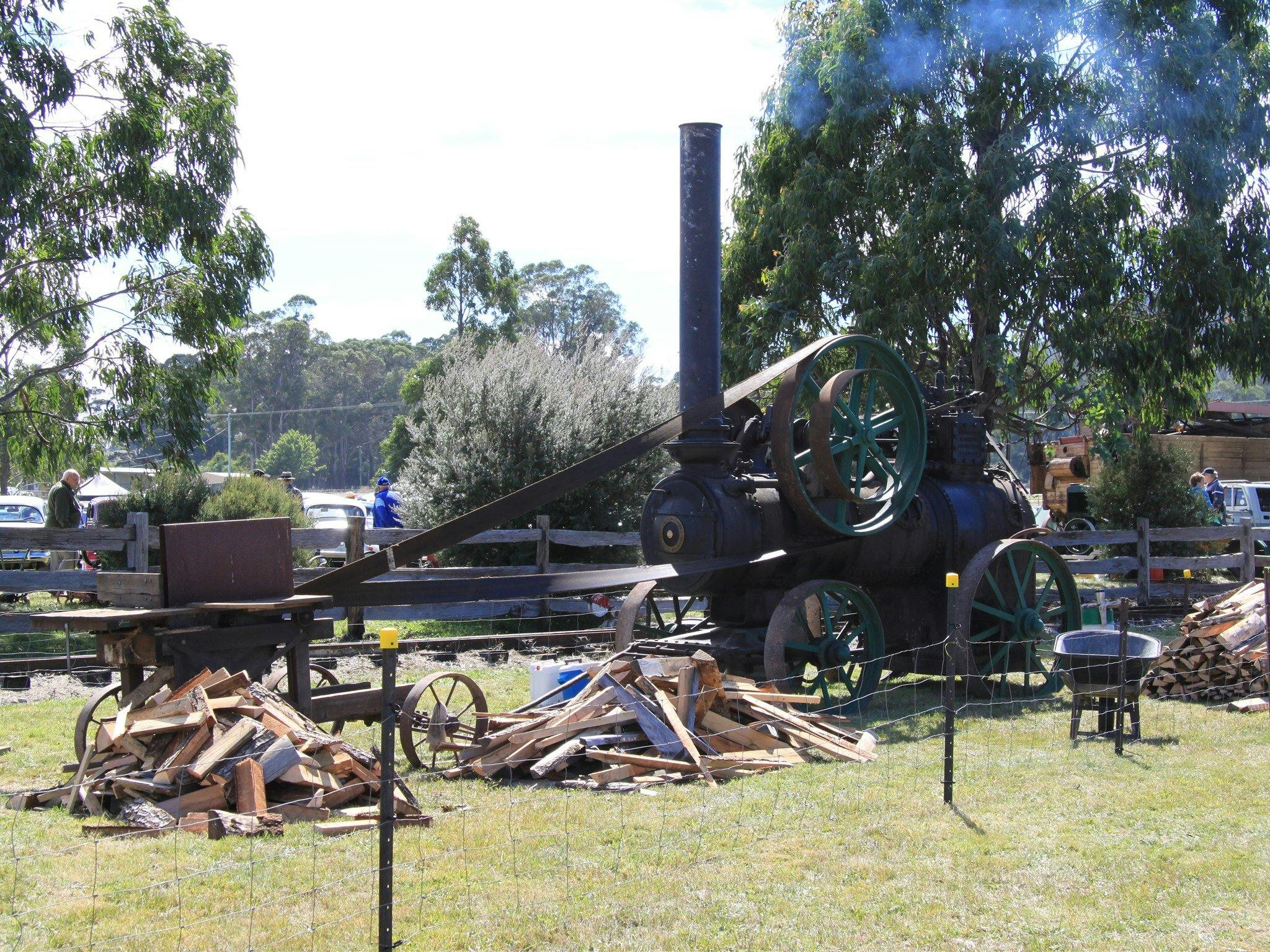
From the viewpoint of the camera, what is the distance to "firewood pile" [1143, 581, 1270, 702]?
945cm

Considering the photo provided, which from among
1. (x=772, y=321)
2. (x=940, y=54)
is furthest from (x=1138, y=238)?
(x=772, y=321)

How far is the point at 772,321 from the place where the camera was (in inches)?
661

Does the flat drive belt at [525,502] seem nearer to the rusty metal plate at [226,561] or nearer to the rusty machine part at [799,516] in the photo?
the rusty machine part at [799,516]

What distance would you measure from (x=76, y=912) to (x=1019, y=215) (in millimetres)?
13842

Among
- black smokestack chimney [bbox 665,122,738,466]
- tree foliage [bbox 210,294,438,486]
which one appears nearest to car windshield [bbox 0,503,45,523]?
black smokestack chimney [bbox 665,122,738,466]

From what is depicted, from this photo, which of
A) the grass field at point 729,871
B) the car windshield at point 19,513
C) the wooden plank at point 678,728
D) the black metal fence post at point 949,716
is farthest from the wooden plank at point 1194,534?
the car windshield at point 19,513

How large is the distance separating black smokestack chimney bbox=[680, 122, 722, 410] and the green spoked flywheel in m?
0.62

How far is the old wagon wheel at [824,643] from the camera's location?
8273 mm

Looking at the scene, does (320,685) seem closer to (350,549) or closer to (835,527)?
(835,527)

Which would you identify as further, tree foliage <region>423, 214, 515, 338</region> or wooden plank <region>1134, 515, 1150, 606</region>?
tree foliage <region>423, 214, 515, 338</region>

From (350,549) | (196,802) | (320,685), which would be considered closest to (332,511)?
(350,549)

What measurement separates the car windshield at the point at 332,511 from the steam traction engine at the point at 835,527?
13.8 meters

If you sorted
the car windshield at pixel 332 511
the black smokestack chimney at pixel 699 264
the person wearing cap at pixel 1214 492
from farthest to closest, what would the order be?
the car windshield at pixel 332 511, the person wearing cap at pixel 1214 492, the black smokestack chimney at pixel 699 264

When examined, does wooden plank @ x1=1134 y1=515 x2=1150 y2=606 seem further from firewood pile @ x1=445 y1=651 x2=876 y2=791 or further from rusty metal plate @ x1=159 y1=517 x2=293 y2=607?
rusty metal plate @ x1=159 y1=517 x2=293 y2=607
